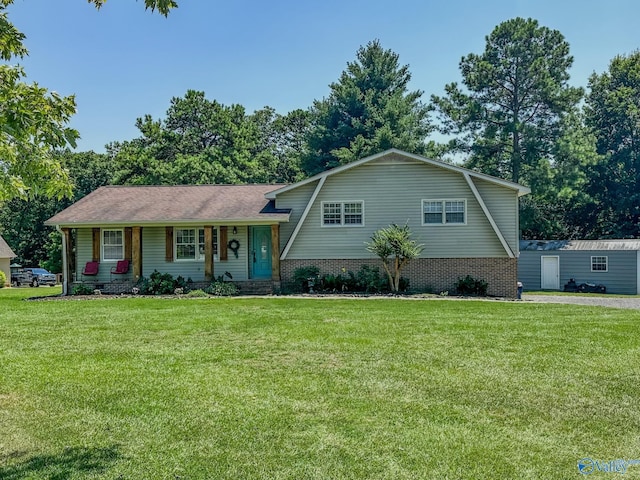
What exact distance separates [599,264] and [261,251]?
17774mm

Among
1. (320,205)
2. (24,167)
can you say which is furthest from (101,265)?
(24,167)

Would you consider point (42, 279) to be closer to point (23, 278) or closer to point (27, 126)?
point (23, 278)

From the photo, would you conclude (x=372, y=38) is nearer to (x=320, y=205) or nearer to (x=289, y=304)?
(x=320, y=205)

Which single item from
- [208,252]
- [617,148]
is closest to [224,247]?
[208,252]

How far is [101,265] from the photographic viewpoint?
19875 mm

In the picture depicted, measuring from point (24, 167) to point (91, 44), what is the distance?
3.88 metres

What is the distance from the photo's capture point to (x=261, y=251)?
66.1 ft

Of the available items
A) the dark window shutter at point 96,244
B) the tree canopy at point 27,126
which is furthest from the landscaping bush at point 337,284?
the tree canopy at point 27,126

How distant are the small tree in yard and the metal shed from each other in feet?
39.9

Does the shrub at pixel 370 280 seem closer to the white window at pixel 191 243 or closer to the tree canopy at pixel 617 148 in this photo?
the white window at pixel 191 243

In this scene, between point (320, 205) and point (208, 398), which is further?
point (320, 205)

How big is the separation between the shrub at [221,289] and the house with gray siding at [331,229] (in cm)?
96

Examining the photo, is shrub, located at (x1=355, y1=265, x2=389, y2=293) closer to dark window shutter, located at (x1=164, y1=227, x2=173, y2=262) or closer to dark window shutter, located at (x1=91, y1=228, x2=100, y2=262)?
dark window shutter, located at (x1=164, y1=227, x2=173, y2=262)

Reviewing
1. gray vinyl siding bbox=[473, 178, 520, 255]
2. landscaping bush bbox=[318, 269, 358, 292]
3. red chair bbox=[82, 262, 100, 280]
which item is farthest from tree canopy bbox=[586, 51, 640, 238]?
red chair bbox=[82, 262, 100, 280]
